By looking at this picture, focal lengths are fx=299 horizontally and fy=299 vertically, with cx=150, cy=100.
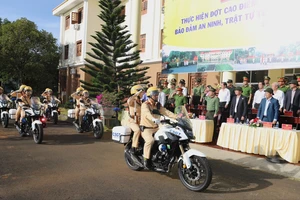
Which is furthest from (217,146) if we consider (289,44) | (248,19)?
(248,19)

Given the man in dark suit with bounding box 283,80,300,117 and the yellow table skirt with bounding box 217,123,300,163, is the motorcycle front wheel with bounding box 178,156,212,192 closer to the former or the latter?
the yellow table skirt with bounding box 217,123,300,163

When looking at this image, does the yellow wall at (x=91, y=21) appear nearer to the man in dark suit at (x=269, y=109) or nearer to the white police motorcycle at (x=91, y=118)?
the white police motorcycle at (x=91, y=118)

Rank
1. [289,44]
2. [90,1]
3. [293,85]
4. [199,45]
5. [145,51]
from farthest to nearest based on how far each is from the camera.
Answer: [90,1] < [145,51] < [199,45] < [289,44] < [293,85]

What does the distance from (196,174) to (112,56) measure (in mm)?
13264

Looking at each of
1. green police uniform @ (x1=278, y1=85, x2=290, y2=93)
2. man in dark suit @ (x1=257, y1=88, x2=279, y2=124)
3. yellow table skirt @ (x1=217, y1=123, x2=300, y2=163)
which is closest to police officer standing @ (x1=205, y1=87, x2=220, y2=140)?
yellow table skirt @ (x1=217, y1=123, x2=300, y2=163)

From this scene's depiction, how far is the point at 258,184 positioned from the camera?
5395 mm

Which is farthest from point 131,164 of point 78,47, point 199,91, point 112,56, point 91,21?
point 78,47

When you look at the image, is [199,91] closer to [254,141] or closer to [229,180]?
[254,141]

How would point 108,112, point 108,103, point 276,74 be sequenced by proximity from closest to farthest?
point 108,112 → point 108,103 → point 276,74

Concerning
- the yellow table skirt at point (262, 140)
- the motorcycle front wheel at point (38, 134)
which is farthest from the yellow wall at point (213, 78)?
the motorcycle front wheel at point (38, 134)

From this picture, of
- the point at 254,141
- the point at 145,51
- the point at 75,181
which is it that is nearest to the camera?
the point at 75,181

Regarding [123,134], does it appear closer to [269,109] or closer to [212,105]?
[269,109]

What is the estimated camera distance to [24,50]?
1008 inches

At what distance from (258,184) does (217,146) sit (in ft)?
11.7
